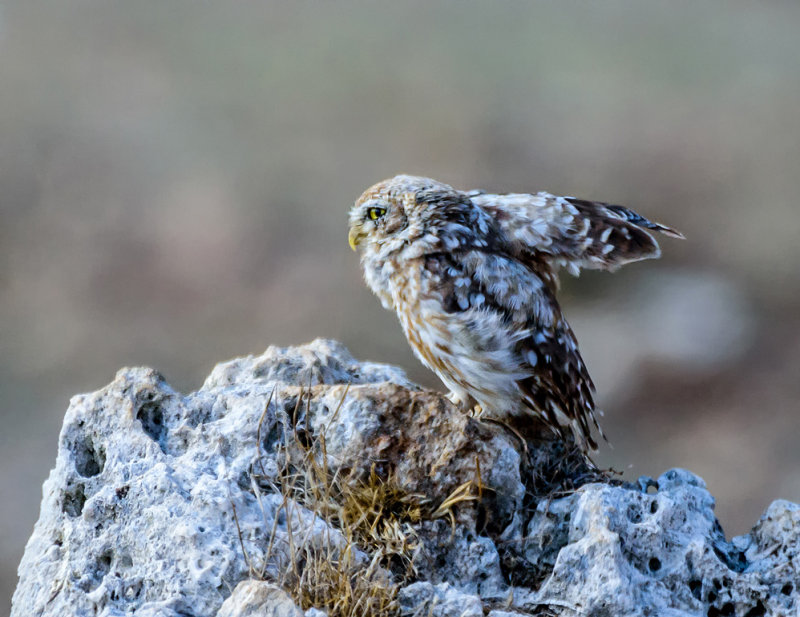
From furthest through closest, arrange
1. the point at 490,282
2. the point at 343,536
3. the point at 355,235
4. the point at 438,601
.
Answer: the point at 355,235, the point at 490,282, the point at 343,536, the point at 438,601

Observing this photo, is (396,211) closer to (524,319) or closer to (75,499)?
(524,319)

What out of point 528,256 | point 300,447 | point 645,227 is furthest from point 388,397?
point 645,227

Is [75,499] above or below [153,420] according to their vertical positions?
below

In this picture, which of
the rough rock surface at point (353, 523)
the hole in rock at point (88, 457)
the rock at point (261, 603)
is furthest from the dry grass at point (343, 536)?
the hole in rock at point (88, 457)

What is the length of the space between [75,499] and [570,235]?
5.91ft

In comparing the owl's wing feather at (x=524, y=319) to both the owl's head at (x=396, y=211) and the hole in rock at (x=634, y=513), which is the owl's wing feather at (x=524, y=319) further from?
the hole in rock at (x=634, y=513)

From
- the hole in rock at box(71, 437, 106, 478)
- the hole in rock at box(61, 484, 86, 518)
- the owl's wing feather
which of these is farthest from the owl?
the hole in rock at box(61, 484, 86, 518)

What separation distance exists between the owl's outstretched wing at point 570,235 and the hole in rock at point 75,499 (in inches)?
62.6

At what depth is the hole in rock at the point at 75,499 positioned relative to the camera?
8.61 feet

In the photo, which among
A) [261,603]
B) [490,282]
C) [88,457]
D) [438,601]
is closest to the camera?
[261,603]

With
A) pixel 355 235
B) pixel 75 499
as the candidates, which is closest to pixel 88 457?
pixel 75 499

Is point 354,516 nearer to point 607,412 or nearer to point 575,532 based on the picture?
point 575,532

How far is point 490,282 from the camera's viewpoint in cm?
299

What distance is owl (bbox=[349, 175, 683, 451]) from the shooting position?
2.96m
